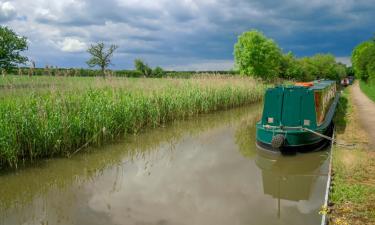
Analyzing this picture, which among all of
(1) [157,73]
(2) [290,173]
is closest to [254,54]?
(1) [157,73]

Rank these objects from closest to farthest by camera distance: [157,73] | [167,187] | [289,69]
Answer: [167,187], [157,73], [289,69]

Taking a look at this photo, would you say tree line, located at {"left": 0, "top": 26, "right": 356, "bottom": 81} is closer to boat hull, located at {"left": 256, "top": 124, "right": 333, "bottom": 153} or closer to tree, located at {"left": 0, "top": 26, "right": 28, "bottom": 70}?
tree, located at {"left": 0, "top": 26, "right": 28, "bottom": 70}

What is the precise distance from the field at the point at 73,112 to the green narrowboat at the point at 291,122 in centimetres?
428

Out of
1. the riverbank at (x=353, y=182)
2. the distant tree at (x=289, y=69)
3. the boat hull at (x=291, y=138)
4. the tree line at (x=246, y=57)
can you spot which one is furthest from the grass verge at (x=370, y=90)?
the boat hull at (x=291, y=138)

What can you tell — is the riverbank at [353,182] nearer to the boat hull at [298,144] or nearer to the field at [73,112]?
the boat hull at [298,144]

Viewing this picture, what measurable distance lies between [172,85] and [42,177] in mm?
10336

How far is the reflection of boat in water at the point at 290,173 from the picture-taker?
6613 mm

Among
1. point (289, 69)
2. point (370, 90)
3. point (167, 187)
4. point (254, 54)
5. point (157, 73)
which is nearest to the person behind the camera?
point (167, 187)

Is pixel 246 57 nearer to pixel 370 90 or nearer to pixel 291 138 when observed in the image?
pixel 370 90

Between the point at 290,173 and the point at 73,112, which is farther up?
the point at 73,112

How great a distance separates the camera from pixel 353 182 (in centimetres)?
606

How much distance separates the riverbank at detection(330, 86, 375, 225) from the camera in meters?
4.71

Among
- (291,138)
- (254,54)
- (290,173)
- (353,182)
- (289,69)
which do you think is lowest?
(290,173)

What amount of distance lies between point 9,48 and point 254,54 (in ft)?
72.9
